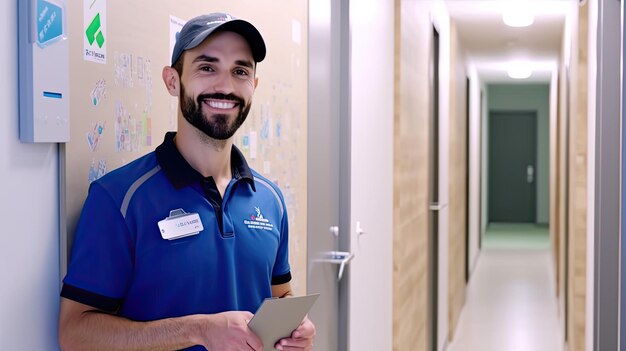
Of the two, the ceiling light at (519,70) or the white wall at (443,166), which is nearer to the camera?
the white wall at (443,166)

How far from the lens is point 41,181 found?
4.35 feet

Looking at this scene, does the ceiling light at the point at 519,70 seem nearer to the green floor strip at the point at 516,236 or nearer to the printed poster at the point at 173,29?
the green floor strip at the point at 516,236

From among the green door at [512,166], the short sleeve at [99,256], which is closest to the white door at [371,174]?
the short sleeve at [99,256]

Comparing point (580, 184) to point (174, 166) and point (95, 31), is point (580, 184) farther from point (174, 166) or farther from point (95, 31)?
point (95, 31)

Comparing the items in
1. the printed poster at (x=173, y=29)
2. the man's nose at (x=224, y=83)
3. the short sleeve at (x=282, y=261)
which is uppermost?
the printed poster at (x=173, y=29)

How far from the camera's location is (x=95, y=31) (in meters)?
1.46

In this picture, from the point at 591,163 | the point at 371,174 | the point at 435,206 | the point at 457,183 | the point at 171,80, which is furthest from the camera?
the point at 457,183

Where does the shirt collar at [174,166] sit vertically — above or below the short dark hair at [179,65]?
below

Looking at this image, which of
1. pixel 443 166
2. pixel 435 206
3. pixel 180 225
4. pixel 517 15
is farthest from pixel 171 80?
pixel 517 15

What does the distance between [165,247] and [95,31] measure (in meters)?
0.41

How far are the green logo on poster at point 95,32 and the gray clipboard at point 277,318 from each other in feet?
1.81

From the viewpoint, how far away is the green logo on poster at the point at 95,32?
4.72 ft

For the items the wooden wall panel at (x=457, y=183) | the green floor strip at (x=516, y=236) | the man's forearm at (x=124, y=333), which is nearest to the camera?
the man's forearm at (x=124, y=333)

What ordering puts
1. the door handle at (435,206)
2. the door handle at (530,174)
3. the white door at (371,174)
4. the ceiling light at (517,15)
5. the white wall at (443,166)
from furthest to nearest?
the door handle at (530,174), the ceiling light at (517,15), the white wall at (443,166), the door handle at (435,206), the white door at (371,174)
